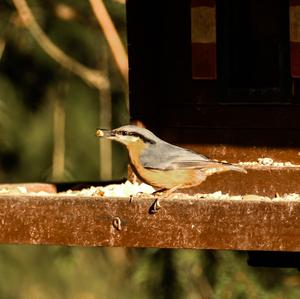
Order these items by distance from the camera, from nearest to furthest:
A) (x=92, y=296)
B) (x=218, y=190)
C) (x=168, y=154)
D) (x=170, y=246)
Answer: (x=170, y=246), (x=168, y=154), (x=218, y=190), (x=92, y=296)

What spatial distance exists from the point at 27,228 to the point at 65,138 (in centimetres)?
335

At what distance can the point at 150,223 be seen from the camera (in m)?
3.67

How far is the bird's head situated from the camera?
406cm

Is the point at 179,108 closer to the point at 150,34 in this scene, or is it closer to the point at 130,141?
the point at 150,34

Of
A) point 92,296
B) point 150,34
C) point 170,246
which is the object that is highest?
point 150,34

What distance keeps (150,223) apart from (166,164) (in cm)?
32

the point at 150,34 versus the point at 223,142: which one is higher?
the point at 150,34

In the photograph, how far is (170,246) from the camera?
144 inches

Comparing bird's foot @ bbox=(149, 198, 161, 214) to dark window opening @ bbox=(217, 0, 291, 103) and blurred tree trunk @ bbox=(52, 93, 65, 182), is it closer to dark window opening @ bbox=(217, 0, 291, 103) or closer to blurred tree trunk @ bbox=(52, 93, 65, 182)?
dark window opening @ bbox=(217, 0, 291, 103)

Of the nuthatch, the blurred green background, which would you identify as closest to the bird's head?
the nuthatch

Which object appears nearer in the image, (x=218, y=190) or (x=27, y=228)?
(x=27, y=228)

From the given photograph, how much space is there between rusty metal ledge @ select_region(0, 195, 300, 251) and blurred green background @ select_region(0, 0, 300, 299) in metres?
3.08

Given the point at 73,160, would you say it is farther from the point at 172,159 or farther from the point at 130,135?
the point at 172,159

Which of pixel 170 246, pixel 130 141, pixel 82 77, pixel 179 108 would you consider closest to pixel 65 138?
pixel 82 77
